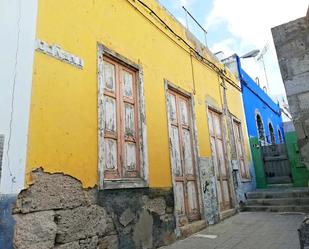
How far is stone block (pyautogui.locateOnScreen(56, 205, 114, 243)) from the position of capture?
2859 millimetres

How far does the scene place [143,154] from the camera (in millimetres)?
4215

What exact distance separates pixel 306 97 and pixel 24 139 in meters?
2.58

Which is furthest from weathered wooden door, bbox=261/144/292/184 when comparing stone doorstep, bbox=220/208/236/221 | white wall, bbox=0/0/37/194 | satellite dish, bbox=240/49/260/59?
white wall, bbox=0/0/37/194

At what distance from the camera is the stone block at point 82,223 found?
286 cm

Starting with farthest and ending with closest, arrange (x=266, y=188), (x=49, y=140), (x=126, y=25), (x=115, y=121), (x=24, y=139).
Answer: (x=266, y=188) < (x=126, y=25) < (x=115, y=121) < (x=49, y=140) < (x=24, y=139)

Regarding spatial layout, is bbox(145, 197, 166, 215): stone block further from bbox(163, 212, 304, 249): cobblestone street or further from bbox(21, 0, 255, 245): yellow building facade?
bbox(163, 212, 304, 249): cobblestone street

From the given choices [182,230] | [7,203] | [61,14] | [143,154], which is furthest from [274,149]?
[7,203]

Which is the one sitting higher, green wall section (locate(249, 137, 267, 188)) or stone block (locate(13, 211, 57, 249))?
green wall section (locate(249, 137, 267, 188))

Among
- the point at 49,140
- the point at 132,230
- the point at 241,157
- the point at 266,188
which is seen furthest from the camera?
the point at 266,188

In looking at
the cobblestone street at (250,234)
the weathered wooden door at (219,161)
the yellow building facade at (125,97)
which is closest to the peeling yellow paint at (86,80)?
the yellow building facade at (125,97)

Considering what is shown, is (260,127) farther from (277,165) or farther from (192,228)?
(192,228)

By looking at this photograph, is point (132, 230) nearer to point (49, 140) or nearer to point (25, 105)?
point (49, 140)

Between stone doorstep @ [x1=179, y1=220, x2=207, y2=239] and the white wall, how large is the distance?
2934 mm

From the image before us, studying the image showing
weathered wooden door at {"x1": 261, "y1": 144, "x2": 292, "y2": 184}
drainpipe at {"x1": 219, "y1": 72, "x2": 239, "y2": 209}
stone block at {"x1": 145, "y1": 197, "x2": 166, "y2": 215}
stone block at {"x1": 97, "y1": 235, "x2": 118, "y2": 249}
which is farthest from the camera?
weathered wooden door at {"x1": 261, "y1": 144, "x2": 292, "y2": 184}
